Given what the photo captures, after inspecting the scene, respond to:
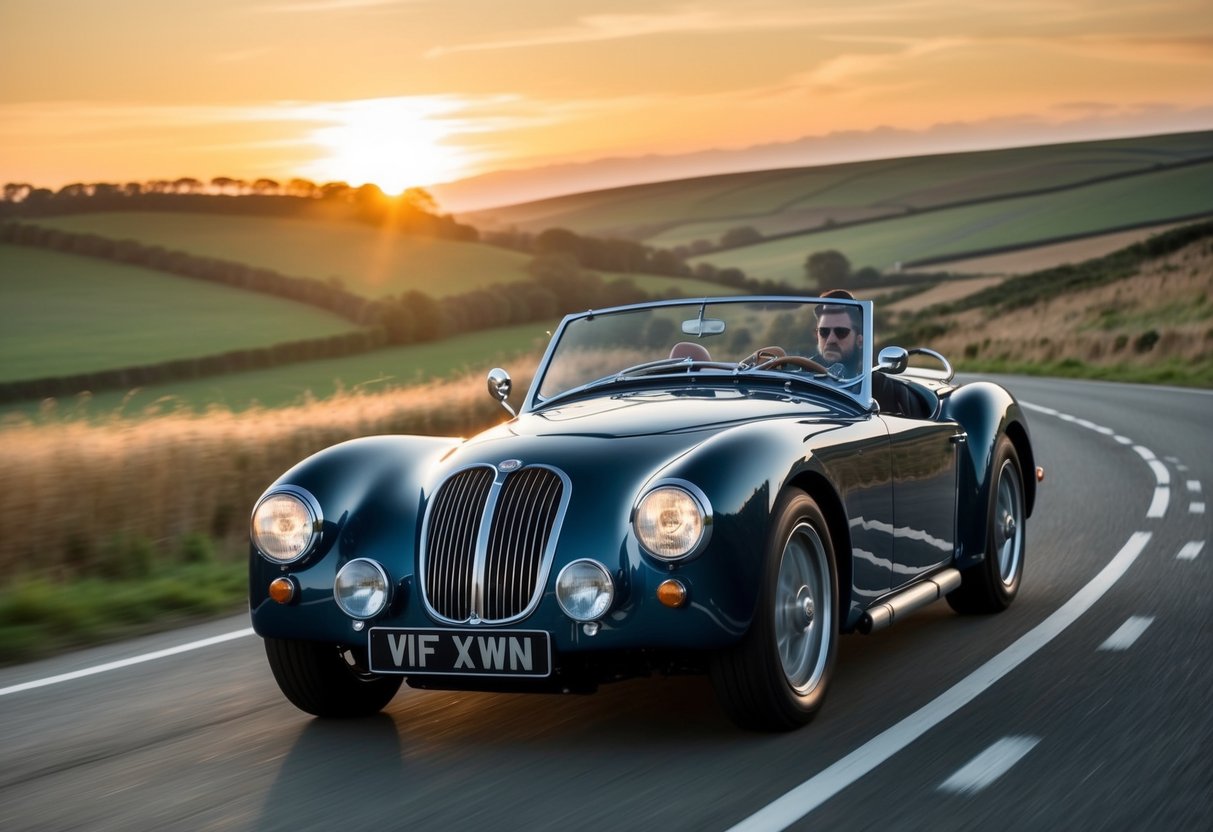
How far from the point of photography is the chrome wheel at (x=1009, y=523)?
8.08 metres

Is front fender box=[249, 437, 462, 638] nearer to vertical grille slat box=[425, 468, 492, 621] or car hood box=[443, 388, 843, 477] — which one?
vertical grille slat box=[425, 468, 492, 621]

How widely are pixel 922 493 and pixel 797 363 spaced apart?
0.79m

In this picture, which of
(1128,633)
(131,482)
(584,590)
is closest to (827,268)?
(131,482)

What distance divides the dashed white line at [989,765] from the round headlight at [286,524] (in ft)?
7.74

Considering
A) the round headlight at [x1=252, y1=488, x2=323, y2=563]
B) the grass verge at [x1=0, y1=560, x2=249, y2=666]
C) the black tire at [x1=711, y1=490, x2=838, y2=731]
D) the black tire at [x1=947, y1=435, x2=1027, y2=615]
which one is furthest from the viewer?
the grass verge at [x1=0, y1=560, x2=249, y2=666]

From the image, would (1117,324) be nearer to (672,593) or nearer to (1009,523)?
(1009,523)

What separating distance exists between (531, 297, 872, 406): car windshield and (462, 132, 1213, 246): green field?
75142 mm

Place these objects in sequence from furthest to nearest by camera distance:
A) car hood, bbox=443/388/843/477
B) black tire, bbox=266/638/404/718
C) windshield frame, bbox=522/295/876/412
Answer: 1. windshield frame, bbox=522/295/876/412
2. black tire, bbox=266/638/404/718
3. car hood, bbox=443/388/843/477

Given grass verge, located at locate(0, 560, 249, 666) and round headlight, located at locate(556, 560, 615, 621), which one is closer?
round headlight, located at locate(556, 560, 615, 621)

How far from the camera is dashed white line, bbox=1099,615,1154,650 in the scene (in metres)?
6.84

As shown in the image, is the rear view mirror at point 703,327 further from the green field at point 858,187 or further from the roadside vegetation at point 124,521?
the green field at point 858,187

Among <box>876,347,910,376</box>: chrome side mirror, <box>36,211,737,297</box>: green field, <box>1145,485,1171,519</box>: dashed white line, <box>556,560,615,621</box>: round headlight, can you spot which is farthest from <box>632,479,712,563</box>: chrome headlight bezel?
<box>36,211,737,297</box>: green field

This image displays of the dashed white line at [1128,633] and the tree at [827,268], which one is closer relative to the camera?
the dashed white line at [1128,633]

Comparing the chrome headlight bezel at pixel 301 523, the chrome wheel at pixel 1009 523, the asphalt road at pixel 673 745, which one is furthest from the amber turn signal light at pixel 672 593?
the chrome wheel at pixel 1009 523
